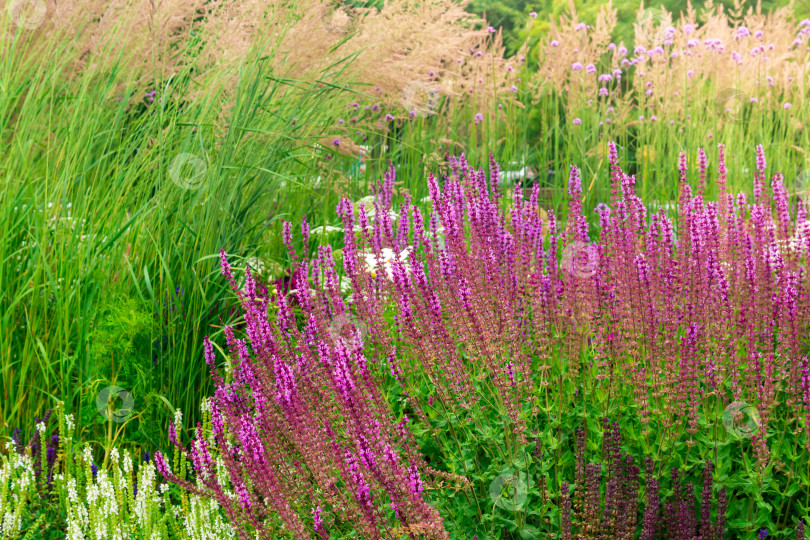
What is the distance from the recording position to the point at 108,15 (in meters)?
4.11

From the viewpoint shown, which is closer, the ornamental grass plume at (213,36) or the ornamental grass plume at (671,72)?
the ornamental grass plume at (213,36)

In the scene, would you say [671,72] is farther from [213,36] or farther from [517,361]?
[517,361]

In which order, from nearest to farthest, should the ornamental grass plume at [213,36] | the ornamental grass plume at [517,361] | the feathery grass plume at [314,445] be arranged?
the feathery grass plume at [314,445]
the ornamental grass plume at [517,361]
the ornamental grass plume at [213,36]

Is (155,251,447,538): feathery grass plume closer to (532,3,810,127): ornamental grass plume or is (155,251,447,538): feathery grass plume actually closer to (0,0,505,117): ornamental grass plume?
(0,0,505,117): ornamental grass plume

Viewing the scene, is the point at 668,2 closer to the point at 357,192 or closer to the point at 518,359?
the point at 357,192

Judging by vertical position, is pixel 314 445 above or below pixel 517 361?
below

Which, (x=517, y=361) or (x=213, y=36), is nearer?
(x=517, y=361)

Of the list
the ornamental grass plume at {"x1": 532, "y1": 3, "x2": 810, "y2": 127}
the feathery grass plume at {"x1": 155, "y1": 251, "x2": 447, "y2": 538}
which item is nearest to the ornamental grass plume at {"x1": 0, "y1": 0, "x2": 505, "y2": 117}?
the feathery grass plume at {"x1": 155, "y1": 251, "x2": 447, "y2": 538}

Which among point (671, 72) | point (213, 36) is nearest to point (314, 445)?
point (213, 36)

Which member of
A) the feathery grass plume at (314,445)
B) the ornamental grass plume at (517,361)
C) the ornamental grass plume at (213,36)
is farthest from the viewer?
the ornamental grass plume at (213,36)

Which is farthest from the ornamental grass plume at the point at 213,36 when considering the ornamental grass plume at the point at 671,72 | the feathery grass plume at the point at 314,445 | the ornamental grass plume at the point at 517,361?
the ornamental grass plume at the point at 671,72

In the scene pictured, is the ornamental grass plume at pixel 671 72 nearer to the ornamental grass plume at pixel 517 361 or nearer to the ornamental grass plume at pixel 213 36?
the ornamental grass plume at pixel 213 36

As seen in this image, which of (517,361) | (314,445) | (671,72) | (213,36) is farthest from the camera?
(671,72)

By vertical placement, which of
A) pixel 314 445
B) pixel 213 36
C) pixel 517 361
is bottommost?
pixel 314 445
